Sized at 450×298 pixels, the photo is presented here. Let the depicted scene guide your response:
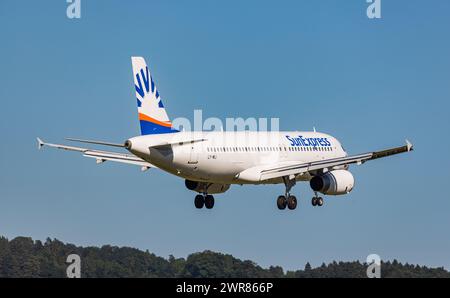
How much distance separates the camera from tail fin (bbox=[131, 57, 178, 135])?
90250mm

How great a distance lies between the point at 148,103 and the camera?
91.1m

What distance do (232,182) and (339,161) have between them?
8674 mm

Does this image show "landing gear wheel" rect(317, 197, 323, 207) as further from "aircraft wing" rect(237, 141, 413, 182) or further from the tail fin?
the tail fin

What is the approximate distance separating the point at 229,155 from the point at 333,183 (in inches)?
356

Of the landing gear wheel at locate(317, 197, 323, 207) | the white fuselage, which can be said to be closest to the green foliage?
the landing gear wheel at locate(317, 197, 323, 207)

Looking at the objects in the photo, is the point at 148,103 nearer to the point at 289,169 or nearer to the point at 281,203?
the point at 289,169

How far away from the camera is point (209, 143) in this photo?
3647 inches

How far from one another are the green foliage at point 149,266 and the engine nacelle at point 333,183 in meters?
9.23

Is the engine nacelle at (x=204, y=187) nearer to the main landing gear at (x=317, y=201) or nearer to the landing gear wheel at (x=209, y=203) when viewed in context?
the landing gear wheel at (x=209, y=203)

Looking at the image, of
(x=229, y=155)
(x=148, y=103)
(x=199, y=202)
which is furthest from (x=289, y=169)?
(x=148, y=103)

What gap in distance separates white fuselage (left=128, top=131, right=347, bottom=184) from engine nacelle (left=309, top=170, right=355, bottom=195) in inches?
110

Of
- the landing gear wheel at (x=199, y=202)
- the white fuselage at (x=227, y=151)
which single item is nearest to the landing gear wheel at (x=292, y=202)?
the white fuselage at (x=227, y=151)
